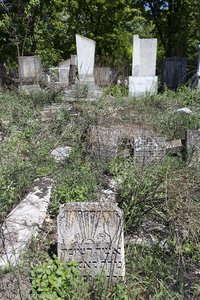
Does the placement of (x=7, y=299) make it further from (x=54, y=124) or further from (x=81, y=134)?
(x=54, y=124)

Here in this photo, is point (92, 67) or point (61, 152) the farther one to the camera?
point (92, 67)

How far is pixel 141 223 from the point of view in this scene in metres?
3.42

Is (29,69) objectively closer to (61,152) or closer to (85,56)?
(85,56)

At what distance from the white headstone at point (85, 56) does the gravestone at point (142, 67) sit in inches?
51.8

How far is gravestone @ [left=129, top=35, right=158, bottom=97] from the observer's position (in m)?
10.4

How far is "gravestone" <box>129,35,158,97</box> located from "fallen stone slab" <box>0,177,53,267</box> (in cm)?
679

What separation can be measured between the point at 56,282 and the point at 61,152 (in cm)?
290

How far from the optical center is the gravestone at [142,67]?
1035 centimetres

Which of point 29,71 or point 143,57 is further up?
point 143,57

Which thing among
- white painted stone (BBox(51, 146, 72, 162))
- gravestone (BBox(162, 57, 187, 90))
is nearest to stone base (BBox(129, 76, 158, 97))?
gravestone (BBox(162, 57, 187, 90))

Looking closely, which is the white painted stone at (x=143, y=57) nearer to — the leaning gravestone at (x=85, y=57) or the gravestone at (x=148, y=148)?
the leaning gravestone at (x=85, y=57)

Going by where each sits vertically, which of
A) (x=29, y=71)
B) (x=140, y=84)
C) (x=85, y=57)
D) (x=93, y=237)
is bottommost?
(x=93, y=237)

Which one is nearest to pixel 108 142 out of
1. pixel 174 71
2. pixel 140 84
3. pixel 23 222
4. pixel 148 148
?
pixel 148 148

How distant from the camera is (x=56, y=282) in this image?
2502 mm
